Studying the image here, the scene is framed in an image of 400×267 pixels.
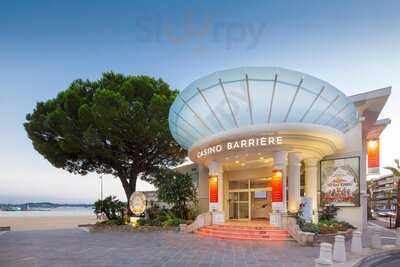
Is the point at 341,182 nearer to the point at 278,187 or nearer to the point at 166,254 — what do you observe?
the point at 278,187

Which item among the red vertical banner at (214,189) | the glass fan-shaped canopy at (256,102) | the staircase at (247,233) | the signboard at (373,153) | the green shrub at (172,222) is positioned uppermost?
the glass fan-shaped canopy at (256,102)

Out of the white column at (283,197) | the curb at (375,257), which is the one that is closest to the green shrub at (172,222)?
the white column at (283,197)

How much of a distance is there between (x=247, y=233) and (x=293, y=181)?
3.77 metres

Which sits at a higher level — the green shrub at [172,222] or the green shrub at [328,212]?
the green shrub at [328,212]

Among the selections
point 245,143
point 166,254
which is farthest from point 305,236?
point 166,254

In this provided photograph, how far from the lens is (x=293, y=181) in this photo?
17.3 meters

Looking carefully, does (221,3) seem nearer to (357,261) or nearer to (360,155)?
(357,261)

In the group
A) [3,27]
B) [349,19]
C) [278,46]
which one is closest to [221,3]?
[278,46]

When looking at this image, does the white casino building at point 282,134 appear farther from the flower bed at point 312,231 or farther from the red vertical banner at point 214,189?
the flower bed at point 312,231

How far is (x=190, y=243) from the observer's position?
14.1m

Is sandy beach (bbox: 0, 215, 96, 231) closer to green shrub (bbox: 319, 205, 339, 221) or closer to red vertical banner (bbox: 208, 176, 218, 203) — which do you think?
red vertical banner (bbox: 208, 176, 218, 203)

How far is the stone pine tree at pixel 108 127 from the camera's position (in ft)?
72.0

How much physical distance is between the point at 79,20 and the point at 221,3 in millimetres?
4534

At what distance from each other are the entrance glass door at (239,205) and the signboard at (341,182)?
520 cm
